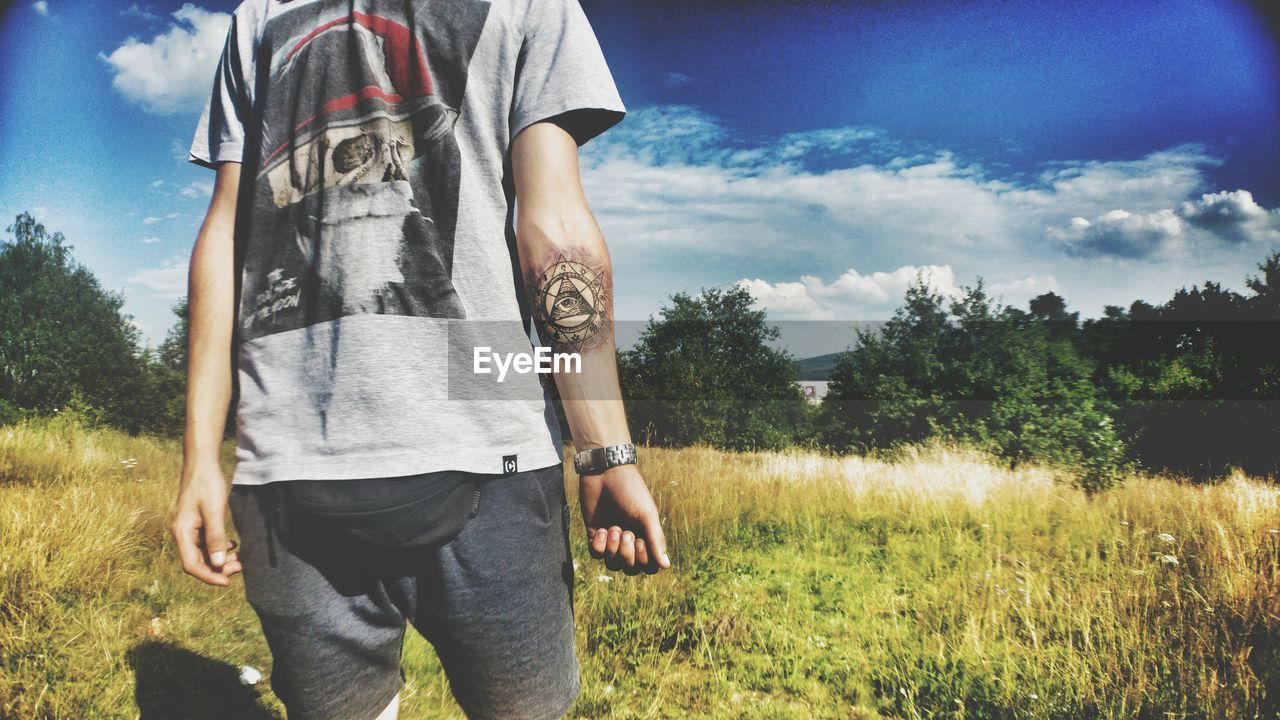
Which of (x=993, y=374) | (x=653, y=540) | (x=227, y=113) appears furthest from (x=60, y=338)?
(x=993, y=374)

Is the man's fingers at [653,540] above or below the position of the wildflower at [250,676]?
above

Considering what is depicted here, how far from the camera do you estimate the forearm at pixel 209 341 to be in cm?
100

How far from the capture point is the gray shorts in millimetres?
873

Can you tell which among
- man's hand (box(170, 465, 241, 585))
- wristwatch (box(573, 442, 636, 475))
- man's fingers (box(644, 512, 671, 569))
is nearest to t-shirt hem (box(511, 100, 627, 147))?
wristwatch (box(573, 442, 636, 475))

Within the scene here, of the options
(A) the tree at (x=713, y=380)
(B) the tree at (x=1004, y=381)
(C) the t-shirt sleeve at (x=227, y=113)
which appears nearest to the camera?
(C) the t-shirt sleeve at (x=227, y=113)

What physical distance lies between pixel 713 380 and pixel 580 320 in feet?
44.4

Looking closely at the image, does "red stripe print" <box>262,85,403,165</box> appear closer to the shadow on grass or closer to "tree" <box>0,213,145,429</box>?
the shadow on grass

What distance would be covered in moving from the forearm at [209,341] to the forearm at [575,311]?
67 centimetres

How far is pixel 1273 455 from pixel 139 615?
36.9ft

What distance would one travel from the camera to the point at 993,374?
26.6 ft

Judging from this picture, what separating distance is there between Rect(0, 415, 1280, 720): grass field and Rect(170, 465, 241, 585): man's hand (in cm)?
162

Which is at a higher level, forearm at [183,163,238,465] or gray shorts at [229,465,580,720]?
forearm at [183,163,238,465]

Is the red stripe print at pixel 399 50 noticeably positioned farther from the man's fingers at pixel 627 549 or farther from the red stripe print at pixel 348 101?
the man's fingers at pixel 627 549

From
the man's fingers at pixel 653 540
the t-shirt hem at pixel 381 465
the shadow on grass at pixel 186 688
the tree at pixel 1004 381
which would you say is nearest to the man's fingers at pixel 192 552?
the t-shirt hem at pixel 381 465
